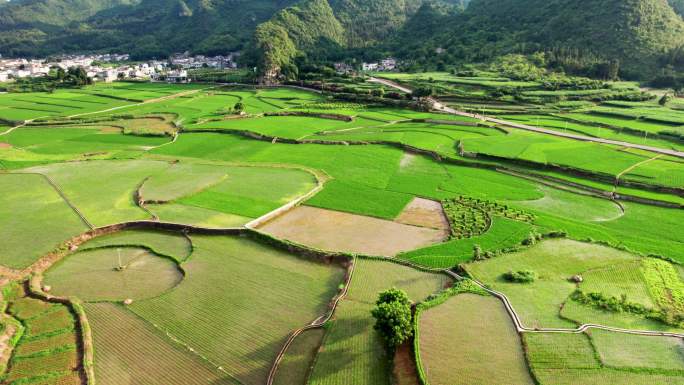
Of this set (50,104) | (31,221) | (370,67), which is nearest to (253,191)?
(31,221)

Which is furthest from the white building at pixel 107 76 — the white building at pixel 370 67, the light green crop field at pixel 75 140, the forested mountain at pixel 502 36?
the white building at pixel 370 67

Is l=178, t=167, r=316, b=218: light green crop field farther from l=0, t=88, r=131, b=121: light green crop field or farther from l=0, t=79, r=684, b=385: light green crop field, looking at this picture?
l=0, t=88, r=131, b=121: light green crop field

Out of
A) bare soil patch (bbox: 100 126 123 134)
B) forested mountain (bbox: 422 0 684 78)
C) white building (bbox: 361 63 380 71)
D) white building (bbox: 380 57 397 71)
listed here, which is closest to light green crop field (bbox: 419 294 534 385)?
bare soil patch (bbox: 100 126 123 134)

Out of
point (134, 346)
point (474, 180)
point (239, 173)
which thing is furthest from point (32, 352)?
point (474, 180)

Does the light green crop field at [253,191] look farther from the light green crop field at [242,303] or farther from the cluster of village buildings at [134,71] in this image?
the cluster of village buildings at [134,71]

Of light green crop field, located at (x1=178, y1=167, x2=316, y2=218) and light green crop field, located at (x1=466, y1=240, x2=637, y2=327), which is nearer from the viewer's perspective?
light green crop field, located at (x1=466, y1=240, x2=637, y2=327)

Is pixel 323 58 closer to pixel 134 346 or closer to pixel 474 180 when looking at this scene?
pixel 474 180
